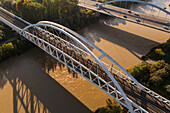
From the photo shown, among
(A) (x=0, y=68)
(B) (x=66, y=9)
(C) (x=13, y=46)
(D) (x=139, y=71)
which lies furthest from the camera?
(B) (x=66, y=9)

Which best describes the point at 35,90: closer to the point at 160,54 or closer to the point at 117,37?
the point at 117,37

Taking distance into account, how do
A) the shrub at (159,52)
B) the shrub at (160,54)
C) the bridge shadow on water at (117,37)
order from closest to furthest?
the shrub at (160,54) → the shrub at (159,52) → the bridge shadow on water at (117,37)

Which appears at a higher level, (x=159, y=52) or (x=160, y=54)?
(x=159, y=52)

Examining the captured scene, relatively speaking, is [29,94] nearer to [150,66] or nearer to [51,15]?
[150,66]

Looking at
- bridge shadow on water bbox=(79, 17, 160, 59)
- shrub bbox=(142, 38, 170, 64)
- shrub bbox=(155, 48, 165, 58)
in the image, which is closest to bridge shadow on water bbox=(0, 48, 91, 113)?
bridge shadow on water bbox=(79, 17, 160, 59)

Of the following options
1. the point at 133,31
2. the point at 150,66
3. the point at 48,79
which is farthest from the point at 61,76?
the point at 133,31

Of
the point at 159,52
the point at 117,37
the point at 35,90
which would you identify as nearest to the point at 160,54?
the point at 159,52

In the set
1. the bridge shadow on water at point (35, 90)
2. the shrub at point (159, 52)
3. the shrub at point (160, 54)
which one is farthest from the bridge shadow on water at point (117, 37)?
the bridge shadow on water at point (35, 90)

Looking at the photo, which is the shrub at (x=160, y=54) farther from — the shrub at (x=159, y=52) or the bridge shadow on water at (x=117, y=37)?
the bridge shadow on water at (x=117, y=37)

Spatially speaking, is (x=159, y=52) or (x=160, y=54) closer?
(x=160, y=54)
